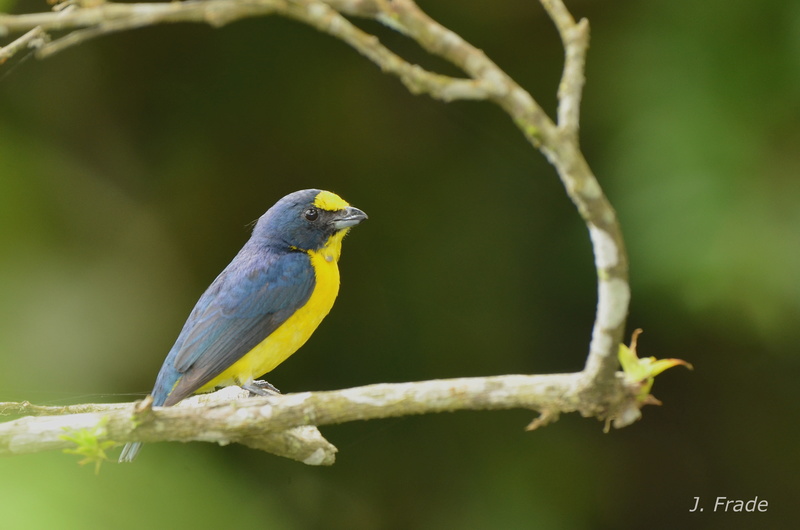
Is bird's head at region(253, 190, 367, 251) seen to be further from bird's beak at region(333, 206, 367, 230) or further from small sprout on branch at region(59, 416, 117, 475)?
small sprout on branch at region(59, 416, 117, 475)

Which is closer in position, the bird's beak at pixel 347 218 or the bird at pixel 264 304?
the bird at pixel 264 304

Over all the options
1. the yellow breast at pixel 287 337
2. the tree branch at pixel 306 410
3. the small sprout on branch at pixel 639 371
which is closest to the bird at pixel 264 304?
the yellow breast at pixel 287 337

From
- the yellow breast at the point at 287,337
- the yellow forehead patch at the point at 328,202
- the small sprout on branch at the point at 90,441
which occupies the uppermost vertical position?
the yellow forehead patch at the point at 328,202

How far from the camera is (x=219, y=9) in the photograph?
66.1 inches

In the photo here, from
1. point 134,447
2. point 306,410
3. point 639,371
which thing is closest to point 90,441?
point 306,410

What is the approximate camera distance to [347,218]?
13.0 ft

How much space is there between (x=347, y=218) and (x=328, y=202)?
12 cm

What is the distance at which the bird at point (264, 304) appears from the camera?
3.47 metres

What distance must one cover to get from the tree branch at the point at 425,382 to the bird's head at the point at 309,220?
118 centimetres

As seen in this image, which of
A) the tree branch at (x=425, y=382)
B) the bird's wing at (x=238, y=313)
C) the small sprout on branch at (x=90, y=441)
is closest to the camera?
the tree branch at (x=425, y=382)

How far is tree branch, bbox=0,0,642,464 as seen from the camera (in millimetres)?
1768

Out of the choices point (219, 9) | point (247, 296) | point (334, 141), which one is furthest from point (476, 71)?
point (334, 141)
